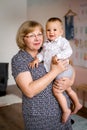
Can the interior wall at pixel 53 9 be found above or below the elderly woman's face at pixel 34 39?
above

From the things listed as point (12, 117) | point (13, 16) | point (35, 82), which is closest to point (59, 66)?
point (35, 82)

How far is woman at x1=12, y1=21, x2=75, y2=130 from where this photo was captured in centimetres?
129

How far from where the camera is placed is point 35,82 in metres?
1.28

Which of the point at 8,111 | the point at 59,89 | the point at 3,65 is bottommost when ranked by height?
the point at 8,111

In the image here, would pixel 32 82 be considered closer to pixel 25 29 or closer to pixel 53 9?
pixel 25 29

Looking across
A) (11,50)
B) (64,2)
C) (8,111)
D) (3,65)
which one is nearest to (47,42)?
(8,111)

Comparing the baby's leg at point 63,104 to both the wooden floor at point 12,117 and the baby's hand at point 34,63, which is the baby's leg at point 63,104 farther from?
the wooden floor at point 12,117

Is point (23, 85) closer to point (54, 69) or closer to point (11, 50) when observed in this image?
point (54, 69)

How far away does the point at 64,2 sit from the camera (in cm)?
429

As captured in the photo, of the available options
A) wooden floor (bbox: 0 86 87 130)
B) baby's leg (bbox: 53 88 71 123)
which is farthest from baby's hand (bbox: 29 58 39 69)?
wooden floor (bbox: 0 86 87 130)

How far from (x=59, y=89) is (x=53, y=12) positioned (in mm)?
3462

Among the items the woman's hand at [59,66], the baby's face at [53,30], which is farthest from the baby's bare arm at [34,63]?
the baby's face at [53,30]

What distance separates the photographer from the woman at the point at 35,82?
1294mm

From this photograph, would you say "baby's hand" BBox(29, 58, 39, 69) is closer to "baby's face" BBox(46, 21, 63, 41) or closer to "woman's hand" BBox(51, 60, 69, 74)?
"woman's hand" BBox(51, 60, 69, 74)
